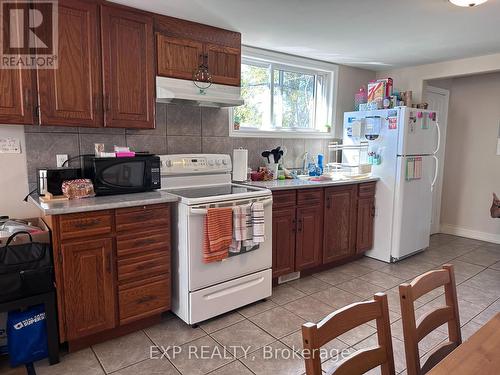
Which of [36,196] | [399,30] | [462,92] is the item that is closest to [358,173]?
[399,30]

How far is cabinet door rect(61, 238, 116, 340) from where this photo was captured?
6.62 ft

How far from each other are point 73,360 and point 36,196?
1.08 meters

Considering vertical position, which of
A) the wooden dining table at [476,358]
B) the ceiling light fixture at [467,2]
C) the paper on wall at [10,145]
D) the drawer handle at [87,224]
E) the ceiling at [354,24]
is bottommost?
the wooden dining table at [476,358]

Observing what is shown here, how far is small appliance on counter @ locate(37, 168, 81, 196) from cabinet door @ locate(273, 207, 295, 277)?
159 centimetres

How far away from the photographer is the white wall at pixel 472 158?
14.6ft

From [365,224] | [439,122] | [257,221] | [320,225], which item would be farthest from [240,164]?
[439,122]

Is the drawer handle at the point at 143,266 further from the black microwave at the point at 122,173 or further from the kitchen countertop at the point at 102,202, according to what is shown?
the black microwave at the point at 122,173

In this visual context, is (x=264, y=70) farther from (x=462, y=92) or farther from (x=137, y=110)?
(x=462, y=92)

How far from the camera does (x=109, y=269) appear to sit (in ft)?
7.05

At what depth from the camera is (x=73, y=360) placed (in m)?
2.04

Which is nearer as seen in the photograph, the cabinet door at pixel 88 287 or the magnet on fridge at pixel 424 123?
the cabinet door at pixel 88 287

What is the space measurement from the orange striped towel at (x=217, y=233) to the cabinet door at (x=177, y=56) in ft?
3.63
